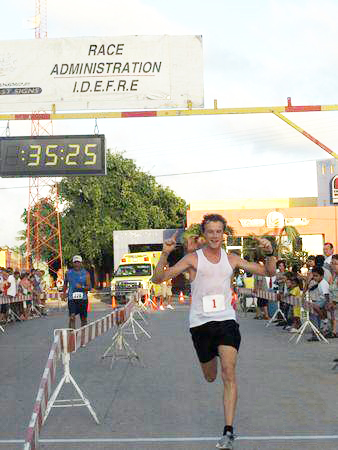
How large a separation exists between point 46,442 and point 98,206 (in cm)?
5630

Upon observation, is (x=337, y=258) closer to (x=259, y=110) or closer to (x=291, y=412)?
Result: (x=259, y=110)

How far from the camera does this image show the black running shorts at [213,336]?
22.0 feet

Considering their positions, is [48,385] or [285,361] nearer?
[48,385]

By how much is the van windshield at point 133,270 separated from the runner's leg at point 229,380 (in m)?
35.5

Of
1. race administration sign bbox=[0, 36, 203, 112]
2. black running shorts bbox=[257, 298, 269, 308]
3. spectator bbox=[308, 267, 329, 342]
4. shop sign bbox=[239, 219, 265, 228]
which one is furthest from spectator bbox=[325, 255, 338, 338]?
shop sign bbox=[239, 219, 265, 228]

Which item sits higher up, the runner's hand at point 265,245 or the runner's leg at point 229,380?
the runner's hand at point 265,245

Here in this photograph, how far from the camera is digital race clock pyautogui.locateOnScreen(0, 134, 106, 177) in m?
17.3

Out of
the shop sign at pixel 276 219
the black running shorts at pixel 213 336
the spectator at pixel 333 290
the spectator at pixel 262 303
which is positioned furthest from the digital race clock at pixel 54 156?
the shop sign at pixel 276 219

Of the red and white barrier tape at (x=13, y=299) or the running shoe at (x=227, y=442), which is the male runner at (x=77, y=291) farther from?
the running shoe at (x=227, y=442)

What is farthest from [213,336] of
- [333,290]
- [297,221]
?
[297,221]

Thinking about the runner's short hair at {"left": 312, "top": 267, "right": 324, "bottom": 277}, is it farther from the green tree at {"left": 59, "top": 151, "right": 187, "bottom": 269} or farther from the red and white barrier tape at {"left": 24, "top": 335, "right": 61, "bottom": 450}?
the green tree at {"left": 59, "top": 151, "right": 187, "bottom": 269}

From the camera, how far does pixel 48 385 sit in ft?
24.2

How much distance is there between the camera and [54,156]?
57.0 feet

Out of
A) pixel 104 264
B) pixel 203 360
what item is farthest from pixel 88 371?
pixel 104 264
